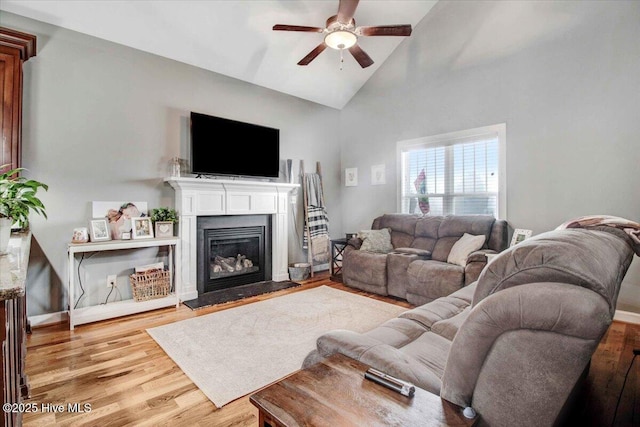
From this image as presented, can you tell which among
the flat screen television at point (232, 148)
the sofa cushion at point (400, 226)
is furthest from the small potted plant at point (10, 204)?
the sofa cushion at point (400, 226)

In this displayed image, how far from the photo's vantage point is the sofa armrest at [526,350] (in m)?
0.75

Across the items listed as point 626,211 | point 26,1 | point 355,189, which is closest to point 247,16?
point 26,1

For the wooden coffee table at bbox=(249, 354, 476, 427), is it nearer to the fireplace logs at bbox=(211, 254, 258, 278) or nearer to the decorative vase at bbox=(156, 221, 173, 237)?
the decorative vase at bbox=(156, 221, 173, 237)

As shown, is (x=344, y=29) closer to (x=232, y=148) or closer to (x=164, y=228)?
(x=232, y=148)

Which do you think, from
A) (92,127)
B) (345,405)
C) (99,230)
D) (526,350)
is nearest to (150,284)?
(99,230)

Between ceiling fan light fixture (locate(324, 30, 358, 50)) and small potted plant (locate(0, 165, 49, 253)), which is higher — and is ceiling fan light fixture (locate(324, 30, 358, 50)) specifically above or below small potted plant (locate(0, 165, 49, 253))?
above

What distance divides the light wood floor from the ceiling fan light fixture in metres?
3.26

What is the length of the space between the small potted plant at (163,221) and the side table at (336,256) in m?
2.24

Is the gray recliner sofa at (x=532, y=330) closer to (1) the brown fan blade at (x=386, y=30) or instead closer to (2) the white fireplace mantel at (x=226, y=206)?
(1) the brown fan blade at (x=386, y=30)

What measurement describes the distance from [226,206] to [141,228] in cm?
101

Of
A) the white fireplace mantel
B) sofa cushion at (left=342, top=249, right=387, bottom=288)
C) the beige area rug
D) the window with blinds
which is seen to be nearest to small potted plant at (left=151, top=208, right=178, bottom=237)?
the white fireplace mantel

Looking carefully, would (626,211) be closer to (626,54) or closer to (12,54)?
(626,54)

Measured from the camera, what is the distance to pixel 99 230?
3.27 meters

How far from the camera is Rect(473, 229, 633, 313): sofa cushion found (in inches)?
31.5
